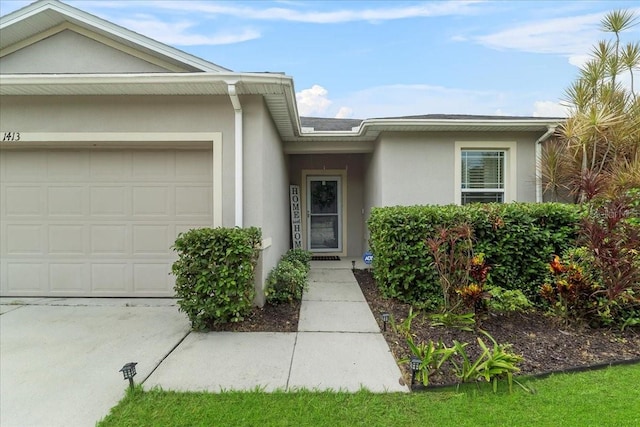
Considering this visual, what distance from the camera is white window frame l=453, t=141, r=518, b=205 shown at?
649cm

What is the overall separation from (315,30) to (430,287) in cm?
899

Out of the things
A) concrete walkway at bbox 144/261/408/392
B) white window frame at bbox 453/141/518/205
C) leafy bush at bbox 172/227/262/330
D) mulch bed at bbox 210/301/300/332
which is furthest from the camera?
white window frame at bbox 453/141/518/205

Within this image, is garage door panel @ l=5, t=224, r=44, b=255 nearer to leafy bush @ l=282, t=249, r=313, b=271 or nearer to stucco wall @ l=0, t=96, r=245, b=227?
stucco wall @ l=0, t=96, r=245, b=227

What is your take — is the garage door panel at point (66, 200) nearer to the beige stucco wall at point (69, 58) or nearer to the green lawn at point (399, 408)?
the beige stucco wall at point (69, 58)

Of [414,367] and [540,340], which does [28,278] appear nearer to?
[414,367]

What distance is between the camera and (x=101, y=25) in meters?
4.73

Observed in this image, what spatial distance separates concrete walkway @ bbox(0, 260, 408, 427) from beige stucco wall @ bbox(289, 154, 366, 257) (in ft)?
13.7

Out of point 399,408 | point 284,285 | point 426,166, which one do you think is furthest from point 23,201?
point 426,166

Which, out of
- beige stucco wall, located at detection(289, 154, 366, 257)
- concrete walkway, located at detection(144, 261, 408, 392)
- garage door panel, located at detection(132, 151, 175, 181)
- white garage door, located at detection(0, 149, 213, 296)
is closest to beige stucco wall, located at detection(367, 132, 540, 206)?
beige stucco wall, located at detection(289, 154, 366, 257)

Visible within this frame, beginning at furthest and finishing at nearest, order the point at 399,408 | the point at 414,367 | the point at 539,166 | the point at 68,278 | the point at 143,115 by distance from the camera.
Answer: the point at 539,166 → the point at 68,278 → the point at 143,115 → the point at 414,367 → the point at 399,408

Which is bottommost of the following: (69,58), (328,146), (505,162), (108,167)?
(108,167)

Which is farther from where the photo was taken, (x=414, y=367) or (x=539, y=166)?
(x=539, y=166)

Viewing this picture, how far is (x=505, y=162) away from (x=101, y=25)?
7.86 meters

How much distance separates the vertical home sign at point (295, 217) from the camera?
840 centimetres
